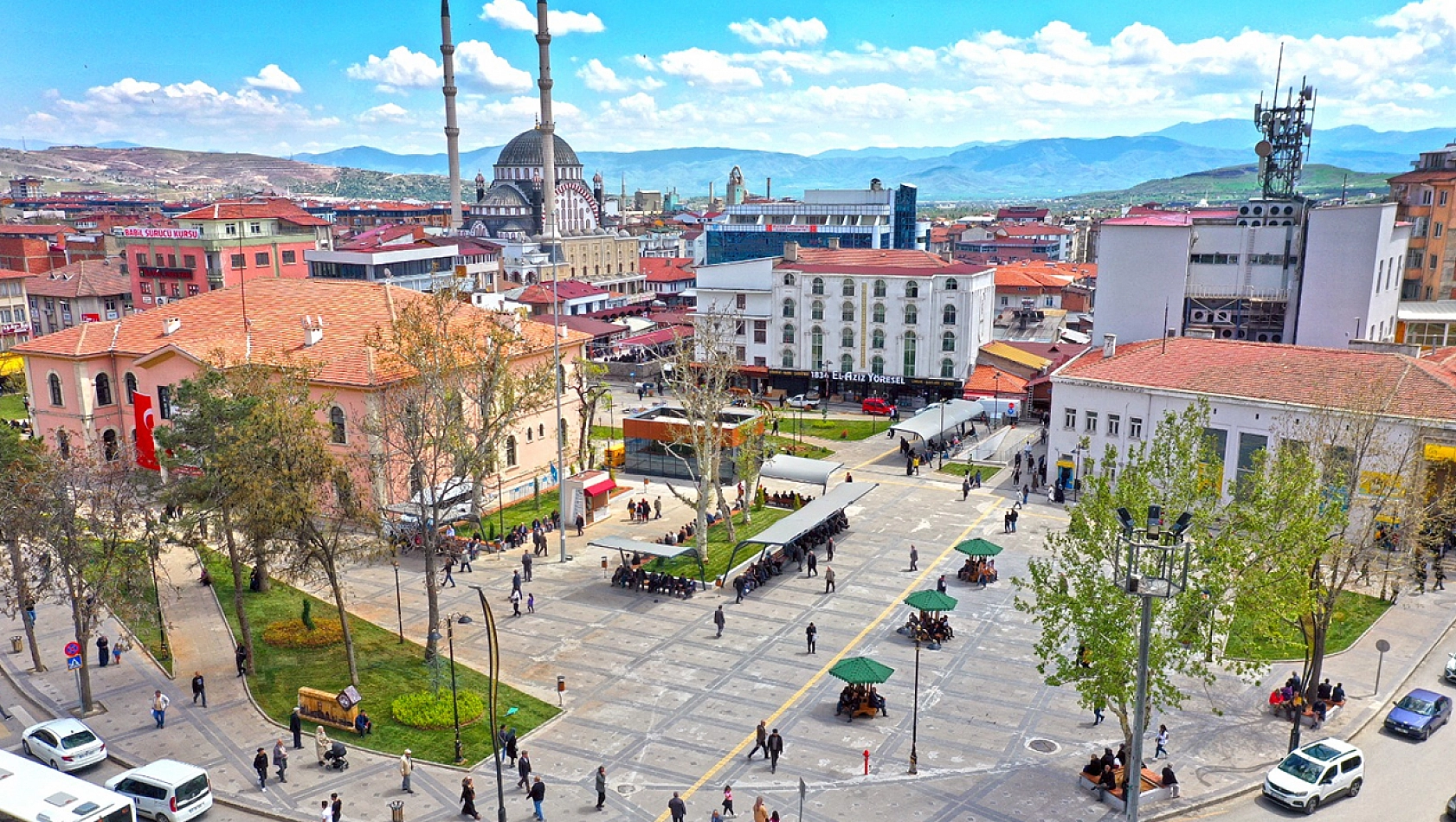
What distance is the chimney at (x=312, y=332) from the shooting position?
50812mm

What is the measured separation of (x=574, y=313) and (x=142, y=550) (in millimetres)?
79657

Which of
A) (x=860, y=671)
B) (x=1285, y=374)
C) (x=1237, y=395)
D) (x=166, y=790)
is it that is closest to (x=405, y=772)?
(x=166, y=790)

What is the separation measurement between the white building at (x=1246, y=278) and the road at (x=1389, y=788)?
37.9 meters

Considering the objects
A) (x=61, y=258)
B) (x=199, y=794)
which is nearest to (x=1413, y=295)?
(x=199, y=794)

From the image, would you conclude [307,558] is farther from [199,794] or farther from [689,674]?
[689,674]

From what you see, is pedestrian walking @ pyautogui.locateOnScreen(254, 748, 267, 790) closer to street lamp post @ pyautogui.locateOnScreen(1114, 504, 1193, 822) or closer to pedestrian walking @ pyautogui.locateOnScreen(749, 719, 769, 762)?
pedestrian walking @ pyautogui.locateOnScreen(749, 719, 769, 762)

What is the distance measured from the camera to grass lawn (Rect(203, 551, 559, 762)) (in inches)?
1158

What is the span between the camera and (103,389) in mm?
54906

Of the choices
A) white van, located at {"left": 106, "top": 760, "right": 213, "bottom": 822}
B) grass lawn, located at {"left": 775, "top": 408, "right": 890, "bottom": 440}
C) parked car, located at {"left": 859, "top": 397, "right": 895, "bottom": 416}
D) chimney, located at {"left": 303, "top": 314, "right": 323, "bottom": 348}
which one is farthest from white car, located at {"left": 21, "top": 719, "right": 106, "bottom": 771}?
parked car, located at {"left": 859, "top": 397, "right": 895, "bottom": 416}

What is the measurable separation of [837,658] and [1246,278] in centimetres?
4839

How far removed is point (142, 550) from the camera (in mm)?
32531

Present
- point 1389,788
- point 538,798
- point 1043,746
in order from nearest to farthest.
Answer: point 538,798
point 1389,788
point 1043,746

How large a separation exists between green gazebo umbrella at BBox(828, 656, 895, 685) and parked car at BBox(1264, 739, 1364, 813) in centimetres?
1060

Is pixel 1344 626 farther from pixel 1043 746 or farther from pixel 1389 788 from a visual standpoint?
pixel 1043 746
